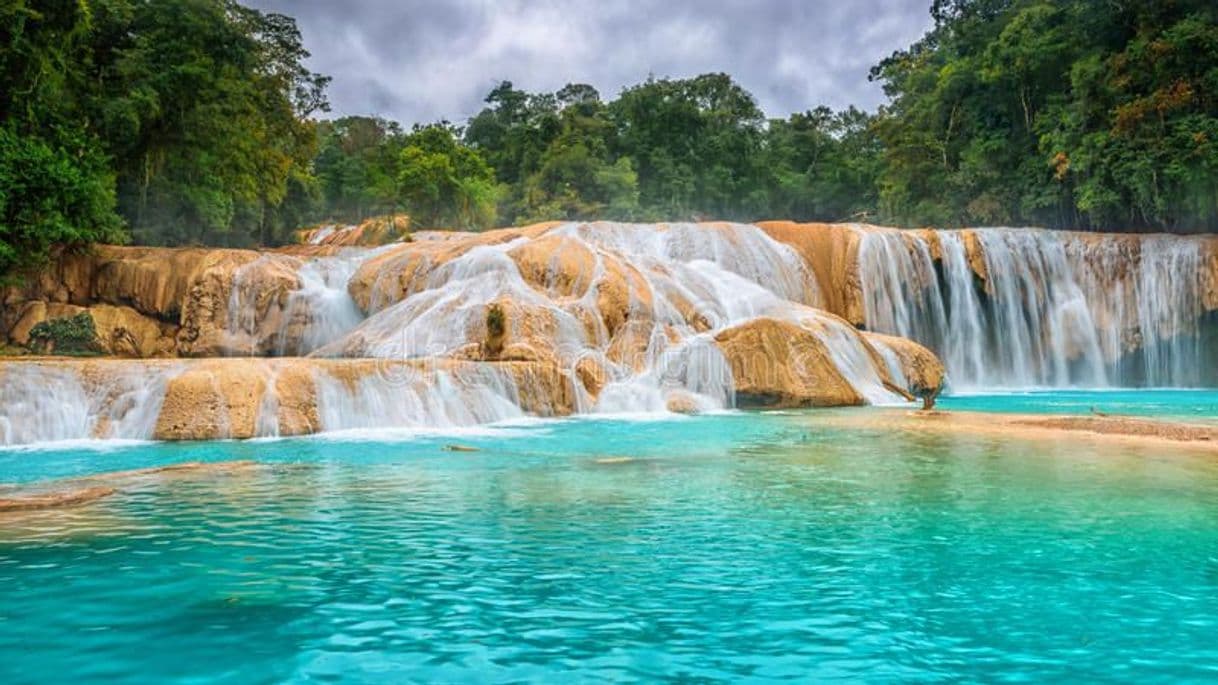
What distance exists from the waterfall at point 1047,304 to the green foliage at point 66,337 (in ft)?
68.7

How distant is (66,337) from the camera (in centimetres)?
2173

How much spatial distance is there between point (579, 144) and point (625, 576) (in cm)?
4525

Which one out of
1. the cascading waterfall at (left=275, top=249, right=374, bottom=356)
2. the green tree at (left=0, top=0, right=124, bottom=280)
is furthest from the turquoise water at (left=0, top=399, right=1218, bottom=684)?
the green tree at (left=0, top=0, right=124, bottom=280)

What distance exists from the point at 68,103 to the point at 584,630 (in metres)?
24.7

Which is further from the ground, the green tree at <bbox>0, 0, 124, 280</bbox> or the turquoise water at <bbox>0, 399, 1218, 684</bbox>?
the green tree at <bbox>0, 0, 124, 280</bbox>

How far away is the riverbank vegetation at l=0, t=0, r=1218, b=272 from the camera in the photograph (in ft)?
73.0

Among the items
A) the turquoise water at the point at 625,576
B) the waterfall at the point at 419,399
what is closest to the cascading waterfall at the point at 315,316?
the waterfall at the point at 419,399

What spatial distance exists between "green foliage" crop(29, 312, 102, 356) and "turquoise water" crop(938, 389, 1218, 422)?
65.1 ft

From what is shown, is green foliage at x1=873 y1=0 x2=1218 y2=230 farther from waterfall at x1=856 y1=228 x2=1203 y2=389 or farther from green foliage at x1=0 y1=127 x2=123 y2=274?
green foliage at x1=0 y1=127 x2=123 y2=274

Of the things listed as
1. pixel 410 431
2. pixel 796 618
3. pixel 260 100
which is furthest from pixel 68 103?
pixel 796 618

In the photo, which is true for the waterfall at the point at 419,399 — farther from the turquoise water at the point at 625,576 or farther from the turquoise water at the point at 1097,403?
the turquoise water at the point at 1097,403

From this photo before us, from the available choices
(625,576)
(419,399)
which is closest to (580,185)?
(419,399)

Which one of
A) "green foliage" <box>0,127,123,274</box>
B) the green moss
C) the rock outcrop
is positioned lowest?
the green moss

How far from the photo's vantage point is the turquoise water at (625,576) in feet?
13.1
